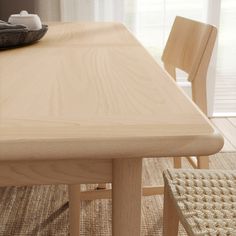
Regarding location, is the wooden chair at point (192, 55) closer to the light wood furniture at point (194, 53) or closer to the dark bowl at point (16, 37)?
the light wood furniture at point (194, 53)

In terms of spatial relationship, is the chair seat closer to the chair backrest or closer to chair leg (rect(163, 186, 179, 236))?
chair leg (rect(163, 186, 179, 236))

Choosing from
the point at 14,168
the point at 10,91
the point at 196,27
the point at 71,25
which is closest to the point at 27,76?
the point at 10,91

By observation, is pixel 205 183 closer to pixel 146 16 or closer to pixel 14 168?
pixel 14 168

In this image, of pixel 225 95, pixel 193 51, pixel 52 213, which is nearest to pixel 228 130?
pixel 225 95

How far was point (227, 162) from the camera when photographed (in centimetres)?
225

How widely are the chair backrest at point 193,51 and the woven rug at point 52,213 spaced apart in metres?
0.63

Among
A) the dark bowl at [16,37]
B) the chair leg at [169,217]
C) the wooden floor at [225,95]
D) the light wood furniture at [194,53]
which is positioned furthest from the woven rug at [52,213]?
the wooden floor at [225,95]

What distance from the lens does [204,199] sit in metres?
0.90

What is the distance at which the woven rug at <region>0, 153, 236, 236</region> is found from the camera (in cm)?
163

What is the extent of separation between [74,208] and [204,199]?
0.68m

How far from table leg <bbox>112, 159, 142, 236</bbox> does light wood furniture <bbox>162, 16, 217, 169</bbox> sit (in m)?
0.67

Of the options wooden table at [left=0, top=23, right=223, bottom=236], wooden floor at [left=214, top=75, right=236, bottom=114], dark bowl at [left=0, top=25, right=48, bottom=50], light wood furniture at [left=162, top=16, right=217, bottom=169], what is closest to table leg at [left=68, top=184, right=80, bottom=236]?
→ light wood furniture at [left=162, top=16, right=217, bottom=169]

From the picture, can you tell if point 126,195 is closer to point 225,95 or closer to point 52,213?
point 52,213

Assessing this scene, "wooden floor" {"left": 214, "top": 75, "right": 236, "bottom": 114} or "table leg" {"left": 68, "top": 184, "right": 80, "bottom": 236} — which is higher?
"table leg" {"left": 68, "top": 184, "right": 80, "bottom": 236}
